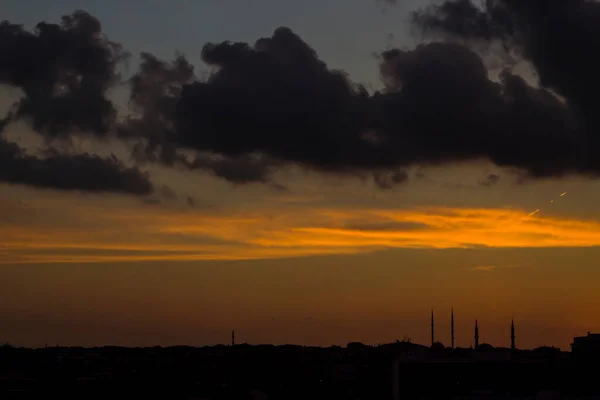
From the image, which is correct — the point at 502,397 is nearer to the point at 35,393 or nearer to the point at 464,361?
the point at 464,361

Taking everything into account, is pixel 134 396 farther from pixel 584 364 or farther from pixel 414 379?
pixel 584 364

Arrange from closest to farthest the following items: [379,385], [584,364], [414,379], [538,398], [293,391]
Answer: [538,398], [414,379], [584,364], [293,391], [379,385]

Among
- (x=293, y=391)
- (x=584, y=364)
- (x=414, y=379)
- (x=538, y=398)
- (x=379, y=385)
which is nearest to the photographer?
(x=538, y=398)

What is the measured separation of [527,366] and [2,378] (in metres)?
93.2

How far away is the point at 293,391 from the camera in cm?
18275

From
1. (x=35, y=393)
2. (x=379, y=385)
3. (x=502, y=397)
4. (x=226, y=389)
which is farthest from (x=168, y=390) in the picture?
(x=502, y=397)

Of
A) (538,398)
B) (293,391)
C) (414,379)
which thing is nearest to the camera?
(538,398)

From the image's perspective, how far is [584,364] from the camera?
169750 millimetres

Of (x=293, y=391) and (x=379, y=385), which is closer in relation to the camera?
(x=293, y=391)

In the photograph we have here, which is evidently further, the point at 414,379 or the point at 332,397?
the point at 332,397

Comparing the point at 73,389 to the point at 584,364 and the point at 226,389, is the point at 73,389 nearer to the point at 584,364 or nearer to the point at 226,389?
the point at 226,389

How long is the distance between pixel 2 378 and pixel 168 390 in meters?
30.0

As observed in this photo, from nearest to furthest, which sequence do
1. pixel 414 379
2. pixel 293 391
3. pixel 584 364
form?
pixel 414 379 → pixel 584 364 → pixel 293 391

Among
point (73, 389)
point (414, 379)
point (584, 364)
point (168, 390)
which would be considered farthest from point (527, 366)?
point (73, 389)
